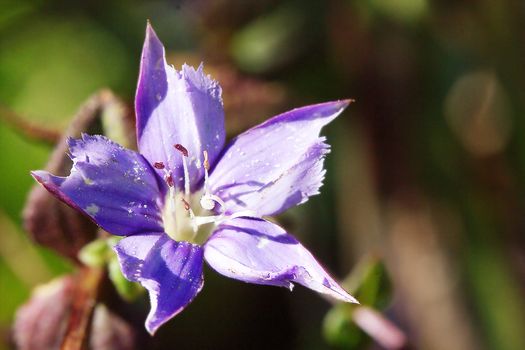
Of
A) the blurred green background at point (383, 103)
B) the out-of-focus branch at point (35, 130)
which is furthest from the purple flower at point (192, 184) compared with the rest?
the blurred green background at point (383, 103)

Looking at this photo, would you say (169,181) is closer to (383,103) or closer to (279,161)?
(279,161)

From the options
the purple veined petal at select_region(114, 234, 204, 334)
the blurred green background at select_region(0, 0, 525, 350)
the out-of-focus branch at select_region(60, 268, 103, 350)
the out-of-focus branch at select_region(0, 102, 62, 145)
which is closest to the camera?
the purple veined petal at select_region(114, 234, 204, 334)

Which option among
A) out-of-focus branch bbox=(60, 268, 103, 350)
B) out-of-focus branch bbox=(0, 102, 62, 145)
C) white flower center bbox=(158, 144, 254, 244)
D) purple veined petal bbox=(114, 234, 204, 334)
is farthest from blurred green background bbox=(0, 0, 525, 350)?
purple veined petal bbox=(114, 234, 204, 334)

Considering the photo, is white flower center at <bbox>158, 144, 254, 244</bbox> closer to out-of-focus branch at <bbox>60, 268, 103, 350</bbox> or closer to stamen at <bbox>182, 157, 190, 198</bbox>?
stamen at <bbox>182, 157, 190, 198</bbox>

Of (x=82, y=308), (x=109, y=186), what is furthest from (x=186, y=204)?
(x=82, y=308)

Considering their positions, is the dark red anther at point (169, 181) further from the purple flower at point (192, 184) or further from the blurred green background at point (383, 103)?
the blurred green background at point (383, 103)

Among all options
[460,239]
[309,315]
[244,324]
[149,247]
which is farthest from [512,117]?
[149,247]
